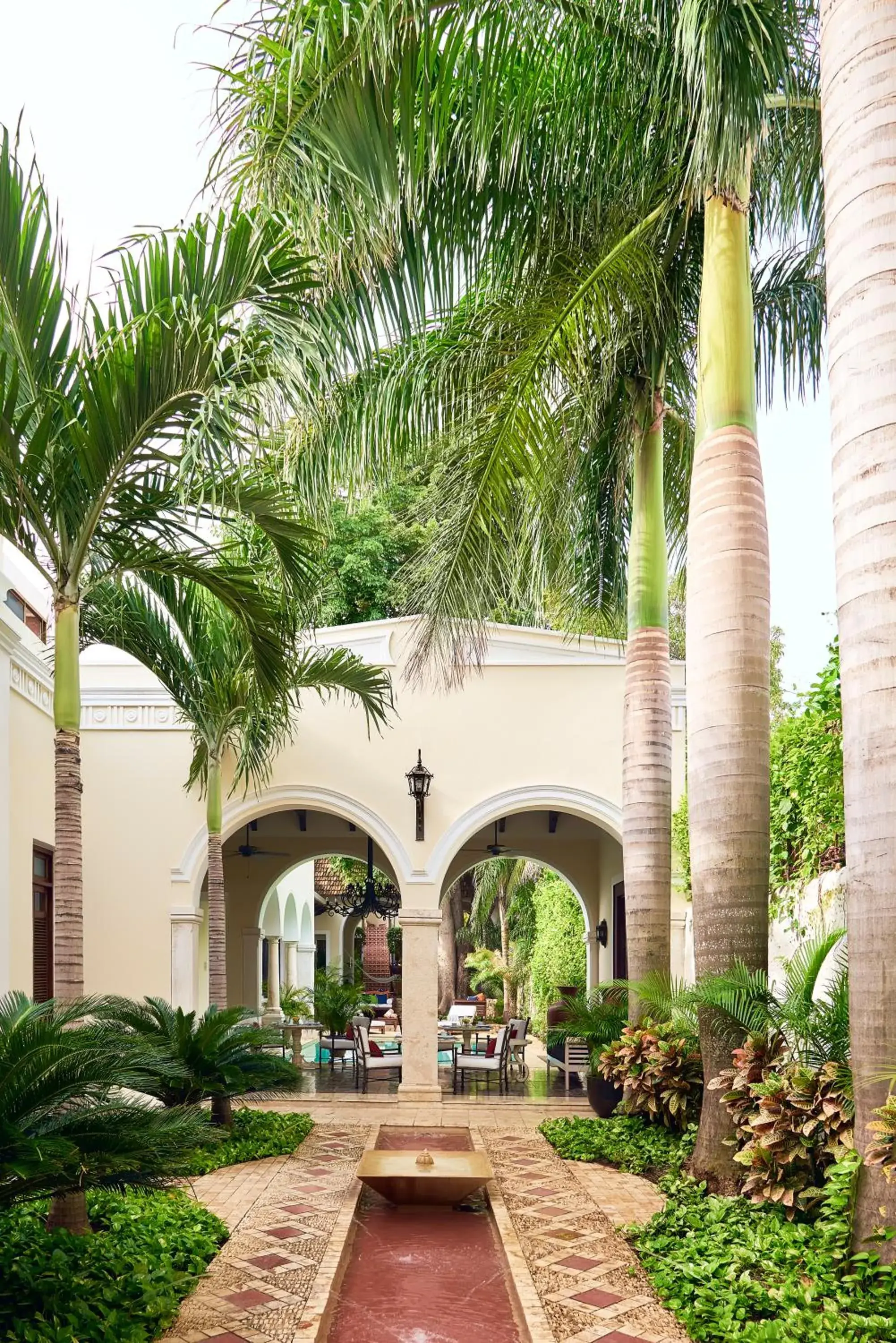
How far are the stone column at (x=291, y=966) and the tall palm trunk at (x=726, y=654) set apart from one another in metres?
21.6

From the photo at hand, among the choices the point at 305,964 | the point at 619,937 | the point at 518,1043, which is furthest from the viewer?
the point at 305,964

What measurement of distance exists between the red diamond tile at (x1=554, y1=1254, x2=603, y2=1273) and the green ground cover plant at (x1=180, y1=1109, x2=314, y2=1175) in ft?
9.41

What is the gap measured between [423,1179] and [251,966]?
12.3 m

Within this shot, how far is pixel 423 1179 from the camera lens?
24.7 ft

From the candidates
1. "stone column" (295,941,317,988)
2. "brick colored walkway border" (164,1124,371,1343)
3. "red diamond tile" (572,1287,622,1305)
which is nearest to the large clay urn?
"brick colored walkway border" (164,1124,371,1343)

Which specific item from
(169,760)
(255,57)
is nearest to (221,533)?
(169,760)

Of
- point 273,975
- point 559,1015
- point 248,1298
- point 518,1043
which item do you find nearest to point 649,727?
point 248,1298

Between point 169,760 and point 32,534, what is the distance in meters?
8.12

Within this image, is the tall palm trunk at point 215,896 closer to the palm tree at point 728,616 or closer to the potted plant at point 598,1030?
the potted plant at point 598,1030

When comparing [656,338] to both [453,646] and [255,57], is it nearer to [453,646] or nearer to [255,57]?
[453,646]

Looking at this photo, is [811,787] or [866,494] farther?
[811,787]

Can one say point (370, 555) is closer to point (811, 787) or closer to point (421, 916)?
point (421, 916)

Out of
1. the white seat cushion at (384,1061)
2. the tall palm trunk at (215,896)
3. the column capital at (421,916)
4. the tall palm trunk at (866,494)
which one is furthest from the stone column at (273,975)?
the tall palm trunk at (866,494)

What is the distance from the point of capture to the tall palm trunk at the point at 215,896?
1198cm
